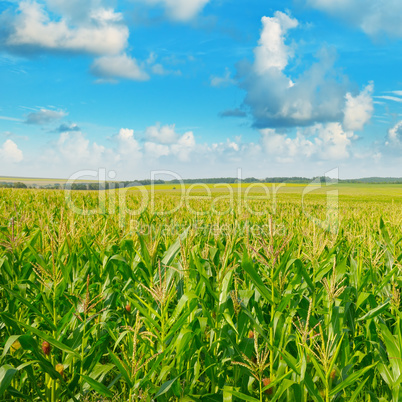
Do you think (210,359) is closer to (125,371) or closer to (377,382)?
(125,371)

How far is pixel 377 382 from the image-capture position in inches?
95.2

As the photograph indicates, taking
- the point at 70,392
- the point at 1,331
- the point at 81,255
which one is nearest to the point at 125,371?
the point at 70,392

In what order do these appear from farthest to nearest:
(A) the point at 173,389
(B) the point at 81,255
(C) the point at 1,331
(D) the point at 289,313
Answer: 1. (B) the point at 81,255
2. (C) the point at 1,331
3. (D) the point at 289,313
4. (A) the point at 173,389

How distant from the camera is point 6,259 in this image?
295cm

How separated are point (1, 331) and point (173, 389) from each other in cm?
183

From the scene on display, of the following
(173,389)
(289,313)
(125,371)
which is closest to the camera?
(125,371)

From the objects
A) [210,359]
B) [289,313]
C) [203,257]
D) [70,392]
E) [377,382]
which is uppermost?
[203,257]

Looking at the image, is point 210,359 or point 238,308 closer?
point 210,359

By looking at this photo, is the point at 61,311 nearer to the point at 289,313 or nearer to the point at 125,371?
the point at 125,371

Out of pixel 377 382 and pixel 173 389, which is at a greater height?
pixel 173 389

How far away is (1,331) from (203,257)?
1911mm

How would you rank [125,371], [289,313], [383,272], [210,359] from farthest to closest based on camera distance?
[383,272] → [289,313] → [210,359] → [125,371]

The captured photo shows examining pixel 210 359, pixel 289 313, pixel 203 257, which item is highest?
pixel 203 257

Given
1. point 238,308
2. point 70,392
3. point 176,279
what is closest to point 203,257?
point 176,279
